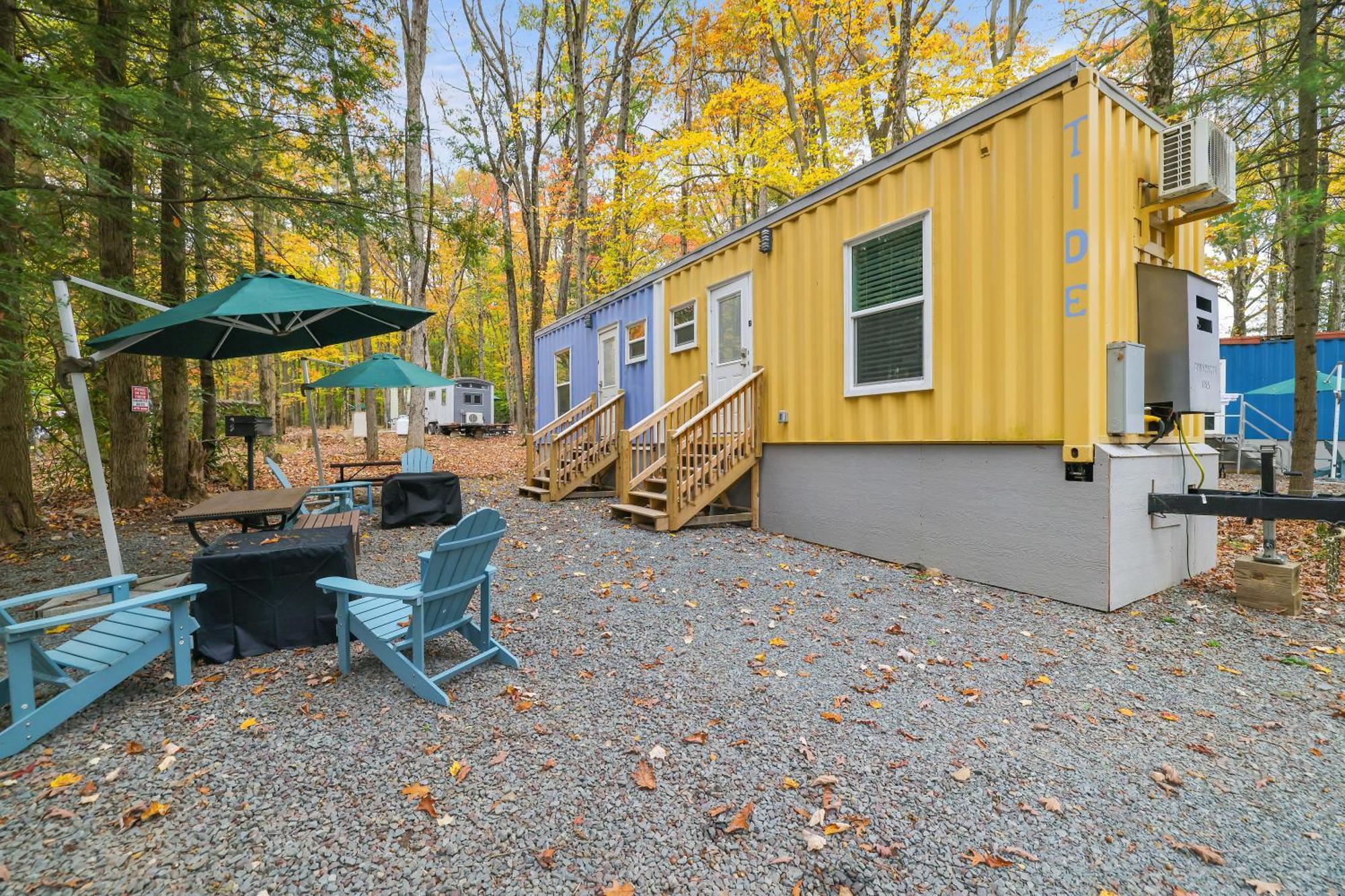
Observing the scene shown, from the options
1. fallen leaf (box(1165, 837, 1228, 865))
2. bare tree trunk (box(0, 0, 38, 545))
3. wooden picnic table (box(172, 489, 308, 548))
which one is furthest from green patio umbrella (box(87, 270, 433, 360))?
fallen leaf (box(1165, 837, 1228, 865))

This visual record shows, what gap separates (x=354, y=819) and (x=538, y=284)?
17.7m

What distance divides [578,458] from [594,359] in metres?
2.38

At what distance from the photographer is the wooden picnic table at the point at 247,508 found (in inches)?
162

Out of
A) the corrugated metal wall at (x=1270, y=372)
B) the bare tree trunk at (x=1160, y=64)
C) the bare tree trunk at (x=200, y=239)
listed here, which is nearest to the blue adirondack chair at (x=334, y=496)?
the bare tree trunk at (x=200, y=239)

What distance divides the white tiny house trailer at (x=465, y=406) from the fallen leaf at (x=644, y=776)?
22.0m

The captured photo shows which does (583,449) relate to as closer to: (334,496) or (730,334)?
(730,334)

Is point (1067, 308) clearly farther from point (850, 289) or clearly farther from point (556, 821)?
point (556, 821)

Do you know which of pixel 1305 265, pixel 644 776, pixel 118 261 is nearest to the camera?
pixel 644 776

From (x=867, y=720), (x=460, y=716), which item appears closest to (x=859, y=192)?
(x=867, y=720)

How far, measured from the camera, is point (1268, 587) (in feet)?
12.8

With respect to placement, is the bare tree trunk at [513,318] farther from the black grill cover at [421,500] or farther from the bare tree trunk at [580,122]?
the black grill cover at [421,500]

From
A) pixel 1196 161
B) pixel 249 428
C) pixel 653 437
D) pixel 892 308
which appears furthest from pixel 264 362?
pixel 1196 161

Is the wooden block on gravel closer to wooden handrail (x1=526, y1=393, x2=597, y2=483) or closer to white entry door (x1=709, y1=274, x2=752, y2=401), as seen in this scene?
white entry door (x1=709, y1=274, x2=752, y2=401)

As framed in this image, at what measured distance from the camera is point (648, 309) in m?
8.84
